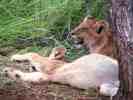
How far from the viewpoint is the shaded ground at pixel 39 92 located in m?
7.76

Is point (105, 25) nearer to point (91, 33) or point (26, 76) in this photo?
point (91, 33)

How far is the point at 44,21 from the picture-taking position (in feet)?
34.9

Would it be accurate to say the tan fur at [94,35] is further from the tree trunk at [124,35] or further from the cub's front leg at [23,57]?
the tree trunk at [124,35]

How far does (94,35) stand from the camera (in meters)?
9.70

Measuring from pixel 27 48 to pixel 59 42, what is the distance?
58 cm

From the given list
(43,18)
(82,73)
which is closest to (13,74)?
(82,73)

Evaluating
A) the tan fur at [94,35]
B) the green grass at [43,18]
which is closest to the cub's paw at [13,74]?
the green grass at [43,18]

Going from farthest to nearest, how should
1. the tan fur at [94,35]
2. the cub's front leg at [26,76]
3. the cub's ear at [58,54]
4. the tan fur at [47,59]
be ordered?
the tan fur at [94,35] → the cub's ear at [58,54] → the tan fur at [47,59] → the cub's front leg at [26,76]

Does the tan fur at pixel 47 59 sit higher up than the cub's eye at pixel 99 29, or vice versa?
the cub's eye at pixel 99 29

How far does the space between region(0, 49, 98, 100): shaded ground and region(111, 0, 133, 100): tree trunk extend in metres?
1.34

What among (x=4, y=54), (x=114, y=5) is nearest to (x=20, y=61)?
(x=4, y=54)

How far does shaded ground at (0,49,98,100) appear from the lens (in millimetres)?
7762

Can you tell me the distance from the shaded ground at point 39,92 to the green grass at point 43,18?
5.81 ft

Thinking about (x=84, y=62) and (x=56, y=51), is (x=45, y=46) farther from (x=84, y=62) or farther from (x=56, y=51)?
(x=84, y=62)
